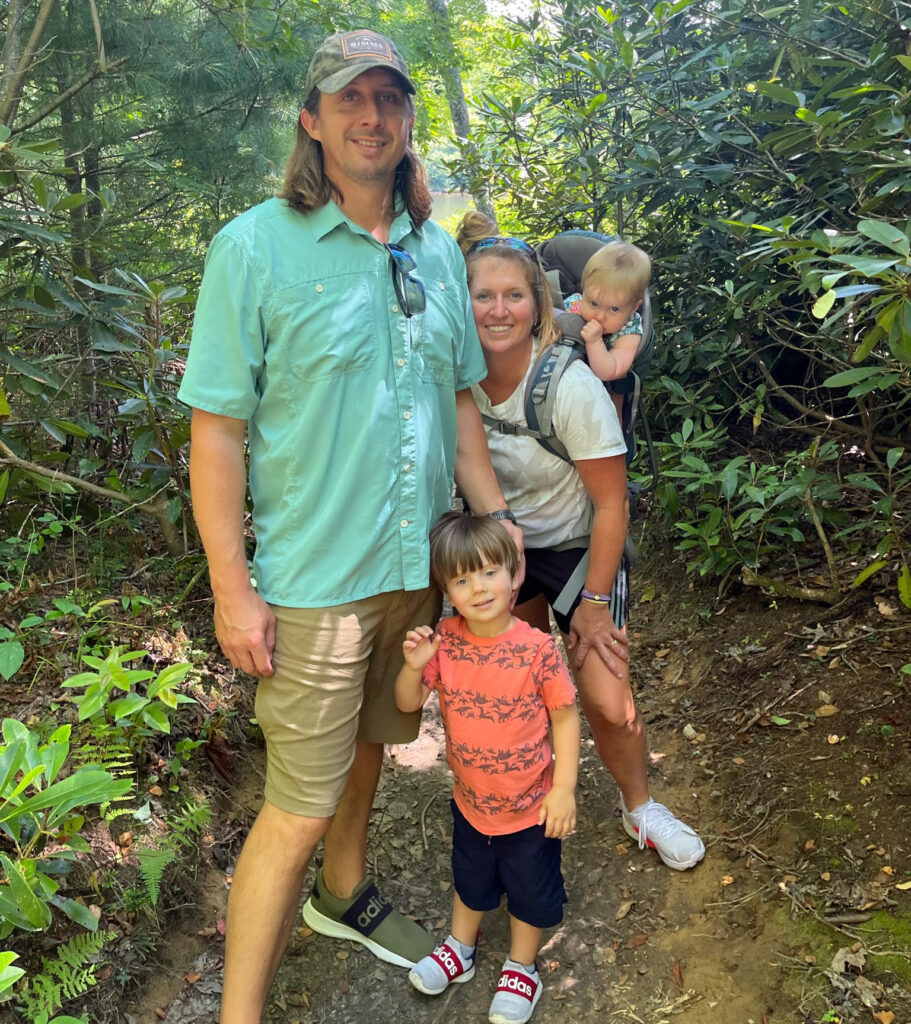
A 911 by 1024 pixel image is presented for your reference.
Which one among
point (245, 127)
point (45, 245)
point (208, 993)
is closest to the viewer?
point (208, 993)

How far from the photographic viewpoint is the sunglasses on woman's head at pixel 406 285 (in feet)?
6.82

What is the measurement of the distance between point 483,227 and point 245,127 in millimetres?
2634

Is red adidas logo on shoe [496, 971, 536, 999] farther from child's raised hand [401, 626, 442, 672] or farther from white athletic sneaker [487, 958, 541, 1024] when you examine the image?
child's raised hand [401, 626, 442, 672]

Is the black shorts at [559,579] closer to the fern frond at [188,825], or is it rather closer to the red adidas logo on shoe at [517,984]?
the red adidas logo on shoe at [517,984]

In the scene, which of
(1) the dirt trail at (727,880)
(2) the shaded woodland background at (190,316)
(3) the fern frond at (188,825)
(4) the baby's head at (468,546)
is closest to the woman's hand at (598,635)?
(4) the baby's head at (468,546)

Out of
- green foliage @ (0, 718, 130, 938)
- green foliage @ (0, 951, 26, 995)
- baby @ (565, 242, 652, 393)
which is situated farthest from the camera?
baby @ (565, 242, 652, 393)

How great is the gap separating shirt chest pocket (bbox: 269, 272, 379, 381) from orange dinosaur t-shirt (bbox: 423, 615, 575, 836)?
2.65 ft

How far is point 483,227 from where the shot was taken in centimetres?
261

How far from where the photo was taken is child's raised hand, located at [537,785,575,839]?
220 centimetres

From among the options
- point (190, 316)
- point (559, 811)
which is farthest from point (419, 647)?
point (190, 316)

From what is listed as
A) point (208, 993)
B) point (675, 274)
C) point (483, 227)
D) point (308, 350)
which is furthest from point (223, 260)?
point (675, 274)

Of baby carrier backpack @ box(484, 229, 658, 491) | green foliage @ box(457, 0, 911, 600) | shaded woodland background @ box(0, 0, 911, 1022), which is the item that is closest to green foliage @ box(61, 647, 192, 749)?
shaded woodland background @ box(0, 0, 911, 1022)

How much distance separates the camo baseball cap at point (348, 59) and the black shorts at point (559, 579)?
142cm

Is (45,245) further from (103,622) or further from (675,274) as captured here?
(675,274)
